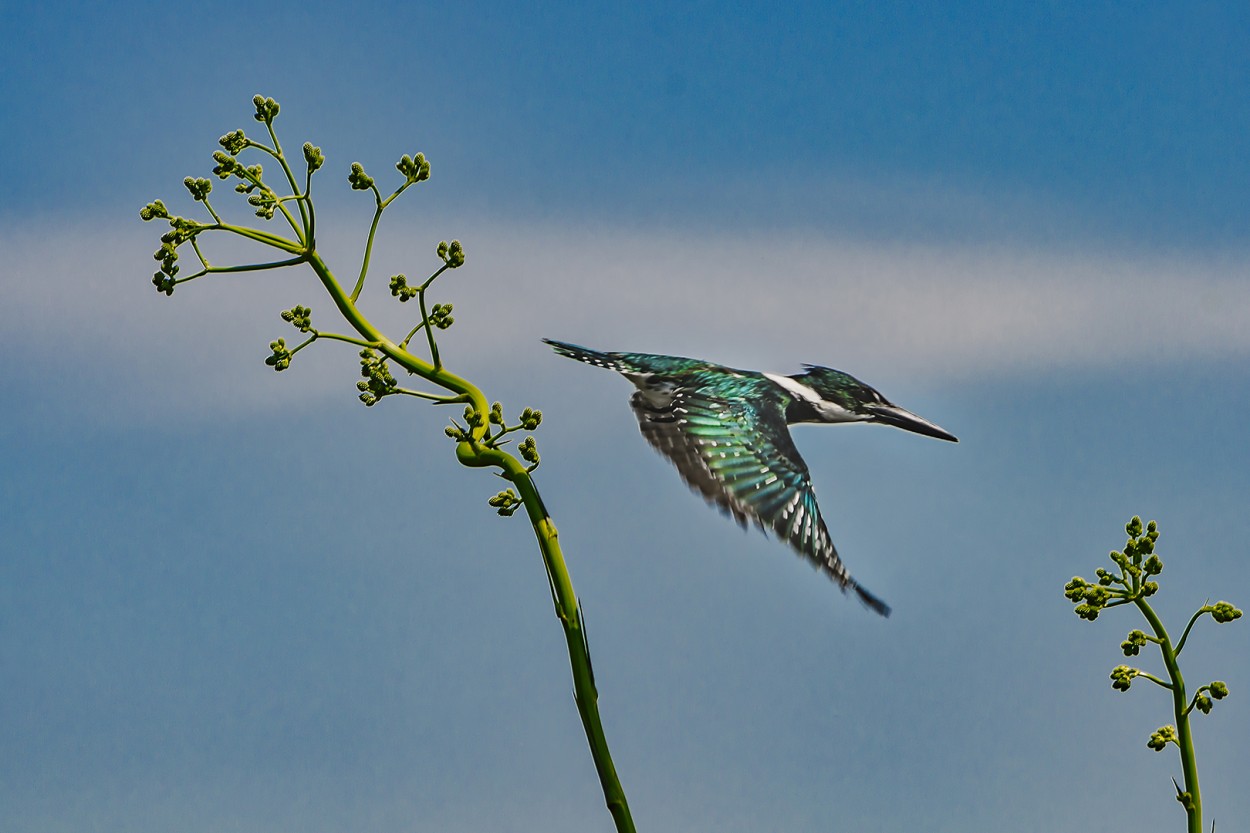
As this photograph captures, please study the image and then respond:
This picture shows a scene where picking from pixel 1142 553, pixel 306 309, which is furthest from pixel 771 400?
pixel 306 309

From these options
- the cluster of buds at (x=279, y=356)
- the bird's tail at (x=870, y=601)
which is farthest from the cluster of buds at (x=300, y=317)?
the bird's tail at (x=870, y=601)

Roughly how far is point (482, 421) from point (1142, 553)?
5.66 feet

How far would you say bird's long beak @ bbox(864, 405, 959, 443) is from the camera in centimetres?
433

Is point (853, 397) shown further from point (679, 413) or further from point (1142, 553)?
point (1142, 553)

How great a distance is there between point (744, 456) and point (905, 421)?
65 centimetres

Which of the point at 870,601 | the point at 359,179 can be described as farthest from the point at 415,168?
the point at 870,601

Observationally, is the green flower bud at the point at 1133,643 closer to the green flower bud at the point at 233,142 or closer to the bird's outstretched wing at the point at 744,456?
the bird's outstretched wing at the point at 744,456

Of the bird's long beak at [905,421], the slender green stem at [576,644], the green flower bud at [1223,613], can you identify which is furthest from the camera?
the bird's long beak at [905,421]

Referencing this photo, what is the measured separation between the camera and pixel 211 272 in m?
3.20

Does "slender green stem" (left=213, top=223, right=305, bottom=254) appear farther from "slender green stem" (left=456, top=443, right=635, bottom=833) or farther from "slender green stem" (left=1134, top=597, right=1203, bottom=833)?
"slender green stem" (left=1134, top=597, right=1203, bottom=833)

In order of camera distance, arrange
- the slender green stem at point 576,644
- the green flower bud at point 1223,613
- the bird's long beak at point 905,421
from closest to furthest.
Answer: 1. the slender green stem at point 576,644
2. the green flower bud at point 1223,613
3. the bird's long beak at point 905,421

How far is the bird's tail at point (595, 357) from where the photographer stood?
5.58m

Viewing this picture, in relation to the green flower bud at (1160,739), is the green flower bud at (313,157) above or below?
above

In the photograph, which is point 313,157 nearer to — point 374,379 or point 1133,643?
point 374,379
